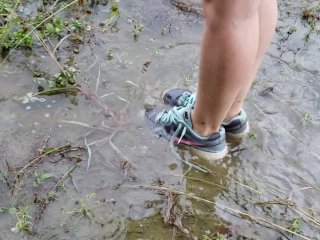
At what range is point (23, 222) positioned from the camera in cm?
186

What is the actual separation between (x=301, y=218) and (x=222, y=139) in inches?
20.6

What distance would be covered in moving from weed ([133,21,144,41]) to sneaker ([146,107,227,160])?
0.87 m

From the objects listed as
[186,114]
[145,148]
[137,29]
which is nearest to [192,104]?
[186,114]

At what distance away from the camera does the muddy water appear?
200cm

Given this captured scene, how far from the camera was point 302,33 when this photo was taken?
3.38 m

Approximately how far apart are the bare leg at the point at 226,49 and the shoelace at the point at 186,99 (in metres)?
0.33

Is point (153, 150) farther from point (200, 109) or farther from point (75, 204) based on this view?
point (75, 204)

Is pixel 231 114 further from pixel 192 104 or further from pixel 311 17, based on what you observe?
pixel 311 17

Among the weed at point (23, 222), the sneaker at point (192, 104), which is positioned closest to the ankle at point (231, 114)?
the sneaker at point (192, 104)

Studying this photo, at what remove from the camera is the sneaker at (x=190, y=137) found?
229 centimetres

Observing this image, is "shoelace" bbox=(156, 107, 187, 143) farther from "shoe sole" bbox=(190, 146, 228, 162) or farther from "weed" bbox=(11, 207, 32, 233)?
"weed" bbox=(11, 207, 32, 233)

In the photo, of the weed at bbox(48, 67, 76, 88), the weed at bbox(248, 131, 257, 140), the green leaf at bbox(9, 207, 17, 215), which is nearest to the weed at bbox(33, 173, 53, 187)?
the green leaf at bbox(9, 207, 17, 215)

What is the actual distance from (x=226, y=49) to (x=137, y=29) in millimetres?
1365

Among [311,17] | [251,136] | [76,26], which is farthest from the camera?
[311,17]
